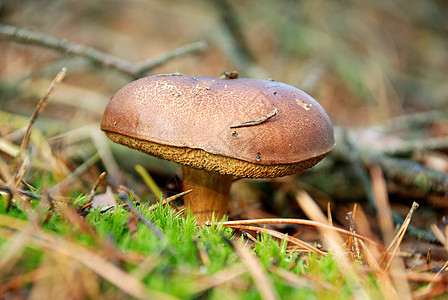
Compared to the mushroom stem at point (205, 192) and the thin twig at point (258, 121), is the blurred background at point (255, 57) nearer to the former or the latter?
the mushroom stem at point (205, 192)

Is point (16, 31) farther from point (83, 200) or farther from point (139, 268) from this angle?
point (139, 268)

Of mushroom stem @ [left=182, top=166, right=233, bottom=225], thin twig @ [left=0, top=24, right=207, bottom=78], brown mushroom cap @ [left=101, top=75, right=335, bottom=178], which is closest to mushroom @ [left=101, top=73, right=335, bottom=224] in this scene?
brown mushroom cap @ [left=101, top=75, right=335, bottom=178]

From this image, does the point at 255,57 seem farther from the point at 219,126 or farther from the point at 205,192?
the point at 219,126

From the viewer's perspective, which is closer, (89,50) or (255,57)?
(89,50)

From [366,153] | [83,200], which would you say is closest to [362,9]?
[366,153]

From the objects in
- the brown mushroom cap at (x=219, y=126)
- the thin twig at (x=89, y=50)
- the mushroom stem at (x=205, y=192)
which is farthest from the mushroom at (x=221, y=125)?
the thin twig at (x=89, y=50)

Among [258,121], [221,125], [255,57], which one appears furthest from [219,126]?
[255,57]
